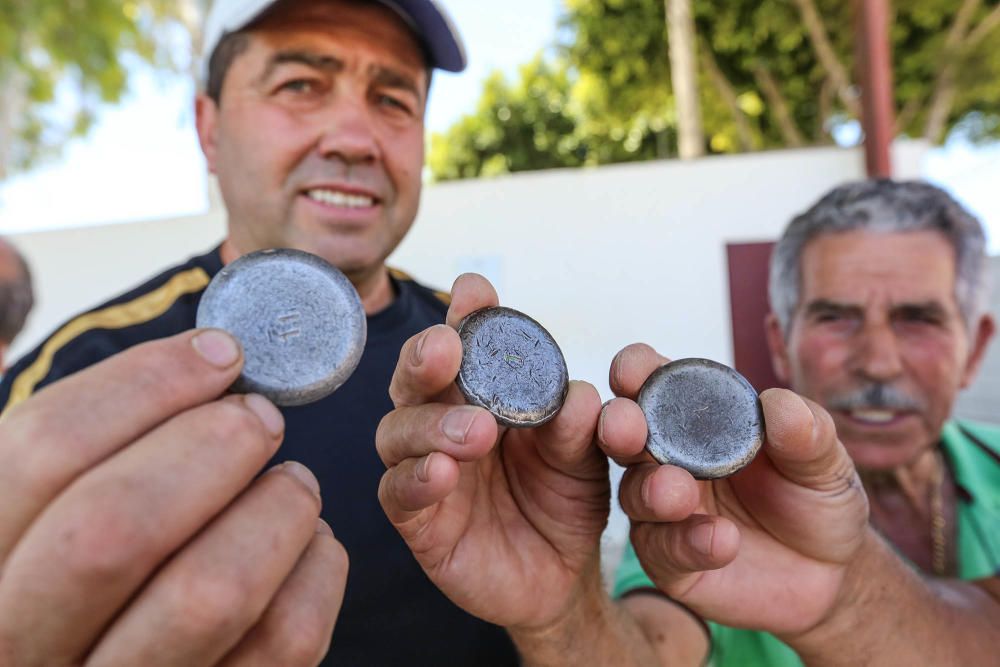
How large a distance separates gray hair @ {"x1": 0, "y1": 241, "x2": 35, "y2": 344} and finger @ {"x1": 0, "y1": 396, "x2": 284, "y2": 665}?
3.71 metres

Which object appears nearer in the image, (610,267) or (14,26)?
(610,267)

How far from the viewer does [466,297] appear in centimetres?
120

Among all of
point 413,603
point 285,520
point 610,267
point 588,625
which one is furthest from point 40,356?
point 610,267

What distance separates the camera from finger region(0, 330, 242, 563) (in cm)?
76

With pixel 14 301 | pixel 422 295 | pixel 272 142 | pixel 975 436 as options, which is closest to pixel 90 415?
pixel 272 142

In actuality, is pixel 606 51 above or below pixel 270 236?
above

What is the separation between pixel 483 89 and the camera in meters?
23.8

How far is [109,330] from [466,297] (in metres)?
1.19

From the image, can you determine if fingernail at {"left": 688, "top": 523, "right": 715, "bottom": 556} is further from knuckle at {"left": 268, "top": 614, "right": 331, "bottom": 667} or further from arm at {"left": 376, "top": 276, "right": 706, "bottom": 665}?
knuckle at {"left": 268, "top": 614, "right": 331, "bottom": 667}

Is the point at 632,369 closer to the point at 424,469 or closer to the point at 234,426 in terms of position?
the point at 424,469

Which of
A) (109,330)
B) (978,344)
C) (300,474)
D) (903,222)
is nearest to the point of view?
(300,474)

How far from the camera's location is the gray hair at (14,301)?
3.74 metres

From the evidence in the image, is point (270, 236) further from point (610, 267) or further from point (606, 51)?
point (606, 51)

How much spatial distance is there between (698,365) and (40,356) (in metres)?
1.70
